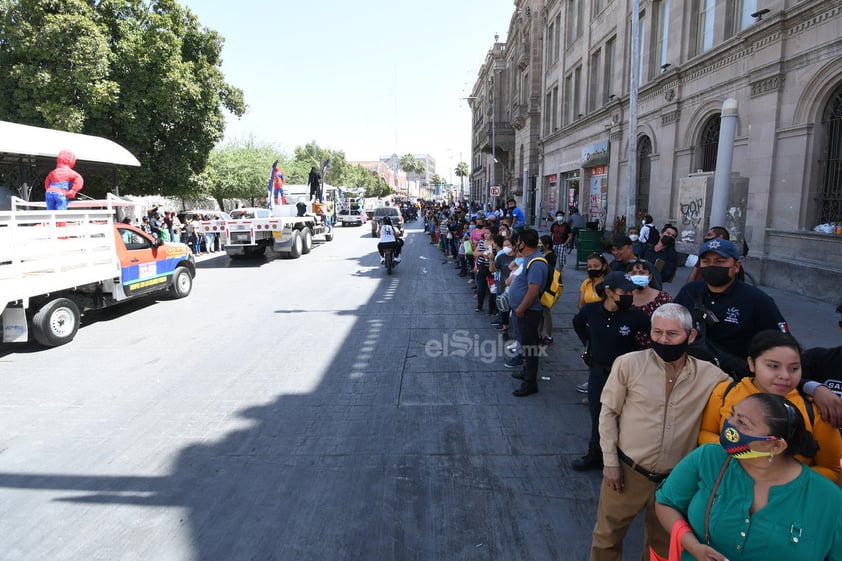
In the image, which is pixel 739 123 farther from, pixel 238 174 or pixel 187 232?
pixel 238 174

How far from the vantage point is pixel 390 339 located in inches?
305

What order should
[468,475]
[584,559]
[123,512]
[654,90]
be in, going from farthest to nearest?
[654,90] < [468,475] < [123,512] < [584,559]

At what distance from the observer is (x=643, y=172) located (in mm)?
18906

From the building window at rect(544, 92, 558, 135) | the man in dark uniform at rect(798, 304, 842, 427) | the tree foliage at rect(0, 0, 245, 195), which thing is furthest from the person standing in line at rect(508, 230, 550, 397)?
the building window at rect(544, 92, 558, 135)

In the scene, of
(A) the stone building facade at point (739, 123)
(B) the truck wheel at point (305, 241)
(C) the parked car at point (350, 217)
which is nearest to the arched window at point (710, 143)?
(A) the stone building facade at point (739, 123)

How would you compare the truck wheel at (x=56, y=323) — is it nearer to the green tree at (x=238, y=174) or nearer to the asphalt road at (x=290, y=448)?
the asphalt road at (x=290, y=448)

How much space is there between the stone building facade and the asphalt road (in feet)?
19.8

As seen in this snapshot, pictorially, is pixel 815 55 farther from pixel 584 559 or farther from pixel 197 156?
pixel 197 156

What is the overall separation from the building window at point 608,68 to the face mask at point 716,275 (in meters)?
20.7

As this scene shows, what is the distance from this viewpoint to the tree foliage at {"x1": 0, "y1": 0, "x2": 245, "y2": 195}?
18.1 meters

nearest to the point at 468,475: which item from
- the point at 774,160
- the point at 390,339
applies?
the point at 390,339

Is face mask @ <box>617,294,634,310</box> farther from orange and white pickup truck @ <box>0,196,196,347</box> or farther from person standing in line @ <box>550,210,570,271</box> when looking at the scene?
person standing in line @ <box>550,210,570,271</box>

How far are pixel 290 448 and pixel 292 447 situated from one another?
23 mm

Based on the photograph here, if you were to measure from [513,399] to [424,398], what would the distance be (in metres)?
0.93
